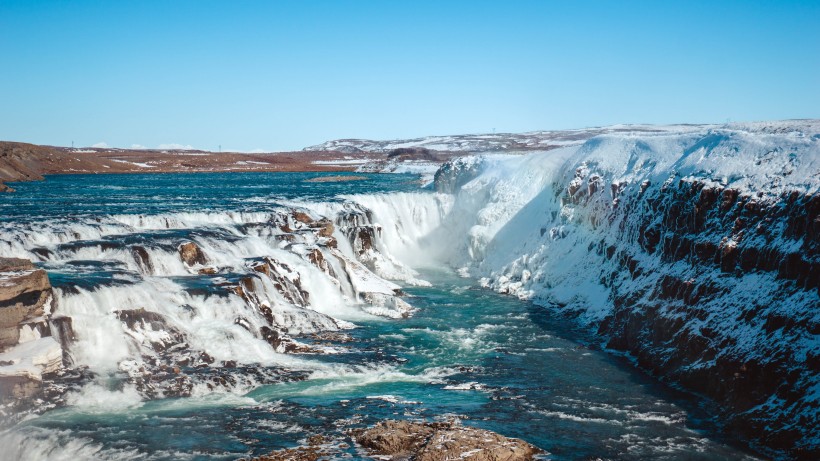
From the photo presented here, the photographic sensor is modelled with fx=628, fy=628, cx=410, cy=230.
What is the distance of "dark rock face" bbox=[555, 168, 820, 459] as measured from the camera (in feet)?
41.8

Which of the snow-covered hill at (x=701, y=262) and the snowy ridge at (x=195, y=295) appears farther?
the snowy ridge at (x=195, y=295)

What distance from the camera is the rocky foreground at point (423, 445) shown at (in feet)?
35.9

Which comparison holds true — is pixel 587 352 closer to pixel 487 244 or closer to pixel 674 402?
pixel 674 402

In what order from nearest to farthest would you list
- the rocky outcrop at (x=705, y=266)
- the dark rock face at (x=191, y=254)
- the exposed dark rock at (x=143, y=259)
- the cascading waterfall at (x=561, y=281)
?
the rocky outcrop at (x=705, y=266), the cascading waterfall at (x=561, y=281), the exposed dark rock at (x=143, y=259), the dark rock face at (x=191, y=254)

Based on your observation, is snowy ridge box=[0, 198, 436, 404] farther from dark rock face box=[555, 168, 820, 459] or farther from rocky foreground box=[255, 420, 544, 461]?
dark rock face box=[555, 168, 820, 459]

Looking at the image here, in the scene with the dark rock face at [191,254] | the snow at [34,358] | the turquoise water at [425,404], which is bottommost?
the turquoise water at [425,404]

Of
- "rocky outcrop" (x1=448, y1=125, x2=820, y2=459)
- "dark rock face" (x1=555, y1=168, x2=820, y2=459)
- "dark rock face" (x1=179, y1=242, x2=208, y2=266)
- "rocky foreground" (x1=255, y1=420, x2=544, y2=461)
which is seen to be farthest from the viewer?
"dark rock face" (x1=179, y1=242, x2=208, y2=266)

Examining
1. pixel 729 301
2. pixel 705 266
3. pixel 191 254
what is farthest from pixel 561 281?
pixel 191 254

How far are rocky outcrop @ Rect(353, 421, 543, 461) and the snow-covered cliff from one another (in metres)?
5.05

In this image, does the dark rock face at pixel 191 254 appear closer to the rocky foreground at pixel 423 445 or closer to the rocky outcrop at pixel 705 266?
the rocky foreground at pixel 423 445

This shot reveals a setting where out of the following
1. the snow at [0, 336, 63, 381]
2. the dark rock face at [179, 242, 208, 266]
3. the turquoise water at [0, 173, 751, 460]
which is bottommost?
the turquoise water at [0, 173, 751, 460]

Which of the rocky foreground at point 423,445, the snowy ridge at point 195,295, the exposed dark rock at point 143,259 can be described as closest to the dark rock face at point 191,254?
the snowy ridge at point 195,295

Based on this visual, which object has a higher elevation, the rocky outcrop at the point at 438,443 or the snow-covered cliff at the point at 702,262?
the snow-covered cliff at the point at 702,262

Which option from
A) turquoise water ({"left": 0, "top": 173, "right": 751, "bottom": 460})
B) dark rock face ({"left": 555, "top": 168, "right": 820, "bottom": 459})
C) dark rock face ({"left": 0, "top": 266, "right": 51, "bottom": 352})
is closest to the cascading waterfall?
dark rock face ({"left": 555, "top": 168, "right": 820, "bottom": 459})
